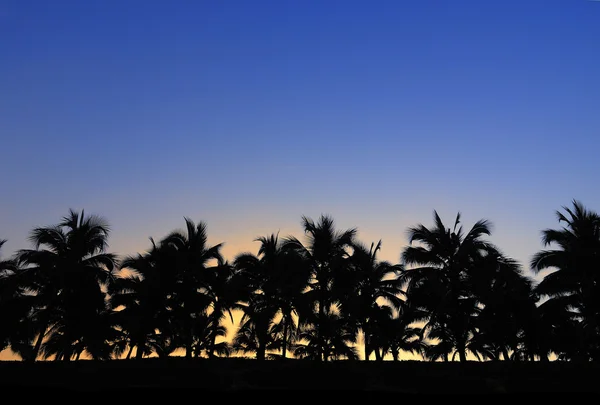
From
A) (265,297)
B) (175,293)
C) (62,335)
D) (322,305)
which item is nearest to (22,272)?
(62,335)

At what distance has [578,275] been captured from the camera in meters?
29.1

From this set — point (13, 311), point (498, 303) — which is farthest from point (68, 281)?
point (498, 303)

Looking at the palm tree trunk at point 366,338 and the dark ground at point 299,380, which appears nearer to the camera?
the dark ground at point 299,380

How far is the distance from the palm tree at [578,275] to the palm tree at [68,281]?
86.5ft

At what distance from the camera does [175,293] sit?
105 ft

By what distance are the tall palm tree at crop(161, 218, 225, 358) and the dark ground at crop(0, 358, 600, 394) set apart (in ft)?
52.9

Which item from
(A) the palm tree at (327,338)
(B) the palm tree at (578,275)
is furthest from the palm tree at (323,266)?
(B) the palm tree at (578,275)

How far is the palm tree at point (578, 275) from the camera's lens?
2866 centimetres

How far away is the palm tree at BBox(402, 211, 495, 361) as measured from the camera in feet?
99.8

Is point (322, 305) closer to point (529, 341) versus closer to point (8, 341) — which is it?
point (529, 341)

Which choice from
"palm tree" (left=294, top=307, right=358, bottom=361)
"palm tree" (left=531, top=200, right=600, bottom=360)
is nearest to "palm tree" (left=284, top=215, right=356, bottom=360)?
"palm tree" (left=294, top=307, right=358, bottom=361)

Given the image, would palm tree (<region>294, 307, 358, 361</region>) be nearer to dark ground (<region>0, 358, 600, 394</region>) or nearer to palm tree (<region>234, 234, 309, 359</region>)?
palm tree (<region>234, 234, 309, 359</region>)

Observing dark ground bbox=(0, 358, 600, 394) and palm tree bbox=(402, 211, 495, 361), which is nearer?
dark ground bbox=(0, 358, 600, 394)

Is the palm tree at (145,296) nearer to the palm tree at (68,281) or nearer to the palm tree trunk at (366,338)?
the palm tree at (68,281)
